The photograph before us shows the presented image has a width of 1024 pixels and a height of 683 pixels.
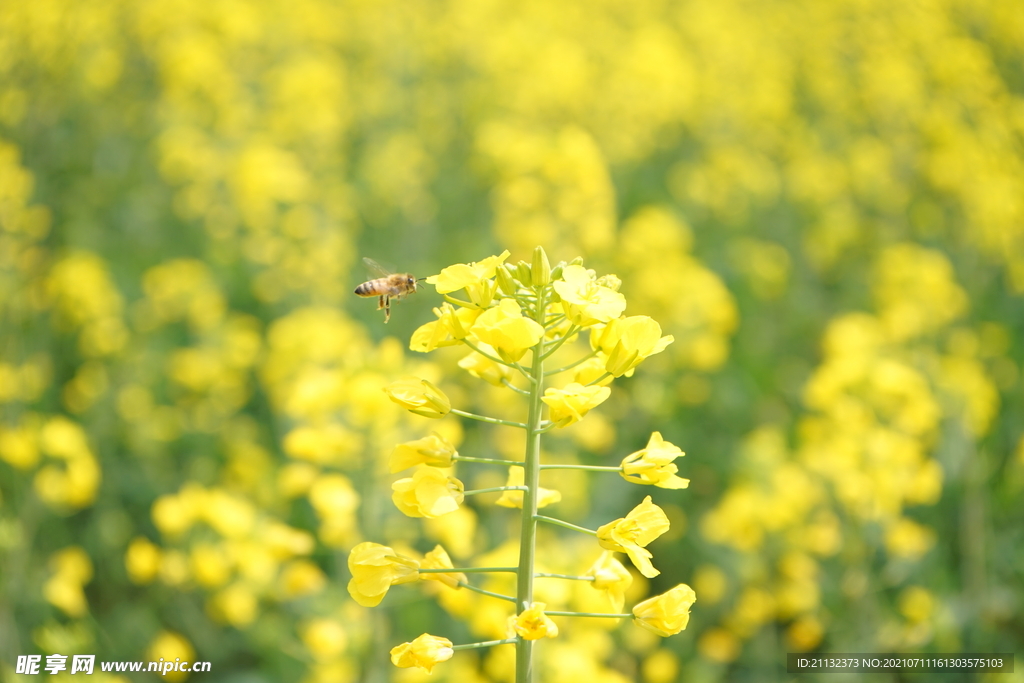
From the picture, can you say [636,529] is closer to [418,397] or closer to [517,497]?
[517,497]

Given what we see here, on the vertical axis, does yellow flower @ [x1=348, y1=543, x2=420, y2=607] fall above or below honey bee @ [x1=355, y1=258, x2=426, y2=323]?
below

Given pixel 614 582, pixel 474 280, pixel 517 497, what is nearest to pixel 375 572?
pixel 517 497

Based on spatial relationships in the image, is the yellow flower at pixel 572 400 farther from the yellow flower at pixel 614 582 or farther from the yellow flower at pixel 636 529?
the yellow flower at pixel 614 582

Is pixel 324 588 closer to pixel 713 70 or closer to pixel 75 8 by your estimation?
pixel 75 8

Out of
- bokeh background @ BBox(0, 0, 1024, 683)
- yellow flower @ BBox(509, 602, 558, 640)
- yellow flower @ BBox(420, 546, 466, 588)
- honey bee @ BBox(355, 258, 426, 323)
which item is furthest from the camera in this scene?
bokeh background @ BBox(0, 0, 1024, 683)

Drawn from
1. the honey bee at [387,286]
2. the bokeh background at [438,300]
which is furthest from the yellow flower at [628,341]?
the honey bee at [387,286]

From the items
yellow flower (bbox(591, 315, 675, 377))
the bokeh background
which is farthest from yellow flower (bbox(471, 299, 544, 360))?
the bokeh background

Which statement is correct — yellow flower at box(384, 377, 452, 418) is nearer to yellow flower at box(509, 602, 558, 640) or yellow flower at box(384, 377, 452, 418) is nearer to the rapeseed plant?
the rapeseed plant
